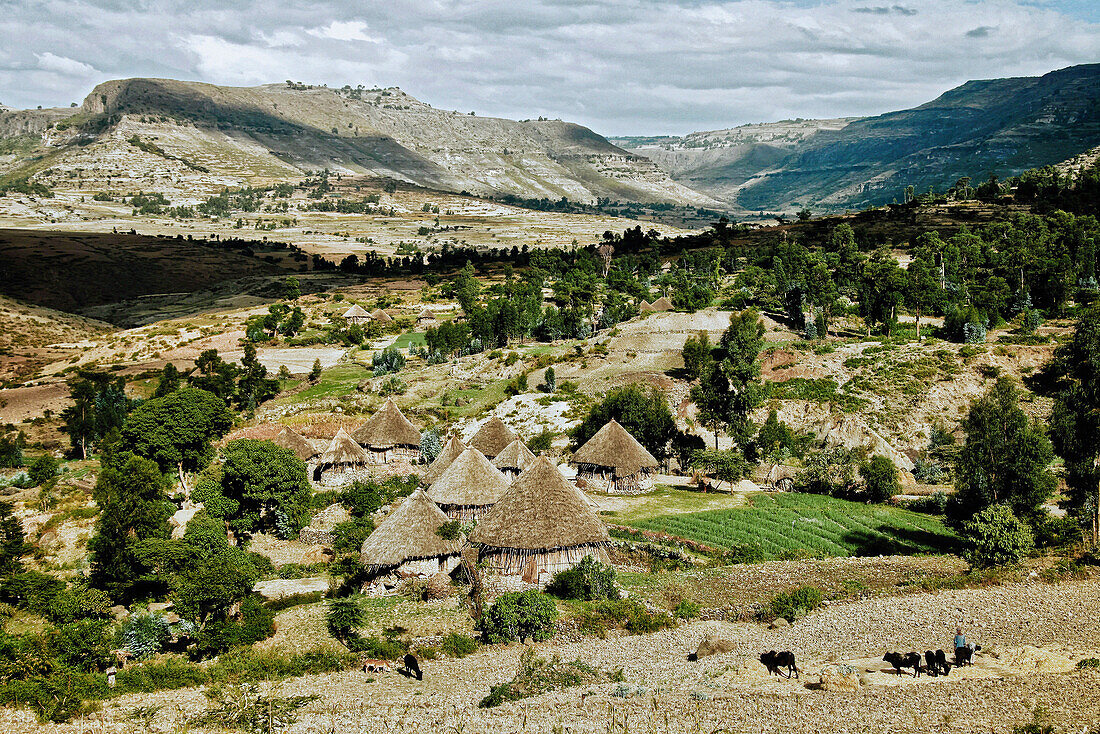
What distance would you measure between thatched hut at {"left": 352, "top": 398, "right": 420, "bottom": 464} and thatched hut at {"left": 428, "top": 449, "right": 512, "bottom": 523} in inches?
487

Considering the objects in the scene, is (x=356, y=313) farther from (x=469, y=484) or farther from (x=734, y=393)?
(x=469, y=484)

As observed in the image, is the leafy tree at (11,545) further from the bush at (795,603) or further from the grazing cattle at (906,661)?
the grazing cattle at (906,661)

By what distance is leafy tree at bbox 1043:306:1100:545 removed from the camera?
123 feet

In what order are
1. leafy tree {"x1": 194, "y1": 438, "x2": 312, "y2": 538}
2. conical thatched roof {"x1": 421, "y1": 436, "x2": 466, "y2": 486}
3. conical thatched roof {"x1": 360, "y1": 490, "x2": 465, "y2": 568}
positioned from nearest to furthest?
conical thatched roof {"x1": 360, "y1": 490, "x2": 465, "y2": 568}, leafy tree {"x1": 194, "y1": 438, "x2": 312, "y2": 538}, conical thatched roof {"x1": 421, "y1": 436, "x2": 466, "y2": 486}

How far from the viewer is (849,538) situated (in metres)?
38.4

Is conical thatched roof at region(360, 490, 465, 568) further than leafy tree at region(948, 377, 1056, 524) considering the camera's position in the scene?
No

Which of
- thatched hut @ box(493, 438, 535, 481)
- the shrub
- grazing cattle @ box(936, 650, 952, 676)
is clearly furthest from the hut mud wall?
grazing cattle @ box(936, 650, 952, 676)

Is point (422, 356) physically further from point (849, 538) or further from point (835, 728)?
point (835, 728)

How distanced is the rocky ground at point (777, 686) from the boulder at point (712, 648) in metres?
0.18

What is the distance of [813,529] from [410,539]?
67.9 ft

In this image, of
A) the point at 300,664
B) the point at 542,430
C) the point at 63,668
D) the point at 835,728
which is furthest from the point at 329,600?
the point at 542,430

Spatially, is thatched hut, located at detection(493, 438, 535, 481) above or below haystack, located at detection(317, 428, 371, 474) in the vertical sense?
above

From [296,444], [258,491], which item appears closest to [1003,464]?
[258,491]

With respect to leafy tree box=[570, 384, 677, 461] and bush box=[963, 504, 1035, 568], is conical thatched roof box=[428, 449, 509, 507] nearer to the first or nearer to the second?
leafy tree box=[570, 384, 677, 461]
